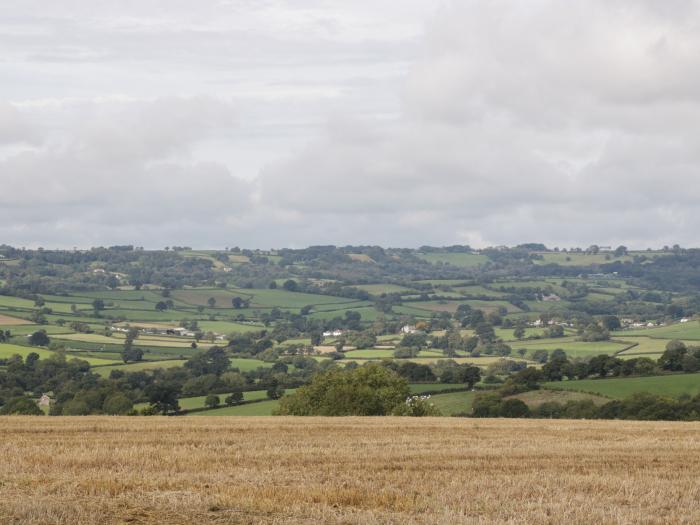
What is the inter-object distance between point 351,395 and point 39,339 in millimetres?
91146

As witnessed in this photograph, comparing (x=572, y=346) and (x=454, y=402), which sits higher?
(x=572, y=346)

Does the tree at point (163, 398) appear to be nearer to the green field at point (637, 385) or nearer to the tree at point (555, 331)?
the green field at point (637, 385)

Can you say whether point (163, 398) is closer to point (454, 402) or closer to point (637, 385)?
point (454, 402)

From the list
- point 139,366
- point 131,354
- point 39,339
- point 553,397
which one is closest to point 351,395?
point 553,397

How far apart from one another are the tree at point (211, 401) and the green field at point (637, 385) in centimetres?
3176

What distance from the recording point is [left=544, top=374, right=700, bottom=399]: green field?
279 feet

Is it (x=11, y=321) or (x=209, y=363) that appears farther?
(x=11, y=321)

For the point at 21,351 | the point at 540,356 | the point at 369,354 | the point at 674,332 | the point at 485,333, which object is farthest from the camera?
the point at 485,333

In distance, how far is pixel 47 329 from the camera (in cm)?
15575

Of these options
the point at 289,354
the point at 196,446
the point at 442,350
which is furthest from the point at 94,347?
the point at 196,446

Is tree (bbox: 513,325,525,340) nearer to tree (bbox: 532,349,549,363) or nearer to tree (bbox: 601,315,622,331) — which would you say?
tree (bbox: 601,315,622,331)

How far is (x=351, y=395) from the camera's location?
62.0m

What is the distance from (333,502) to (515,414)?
6113 cm

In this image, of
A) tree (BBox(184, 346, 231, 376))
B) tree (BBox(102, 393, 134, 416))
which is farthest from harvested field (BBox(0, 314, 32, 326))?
tree (BBox(102, 393, 134, 416))
